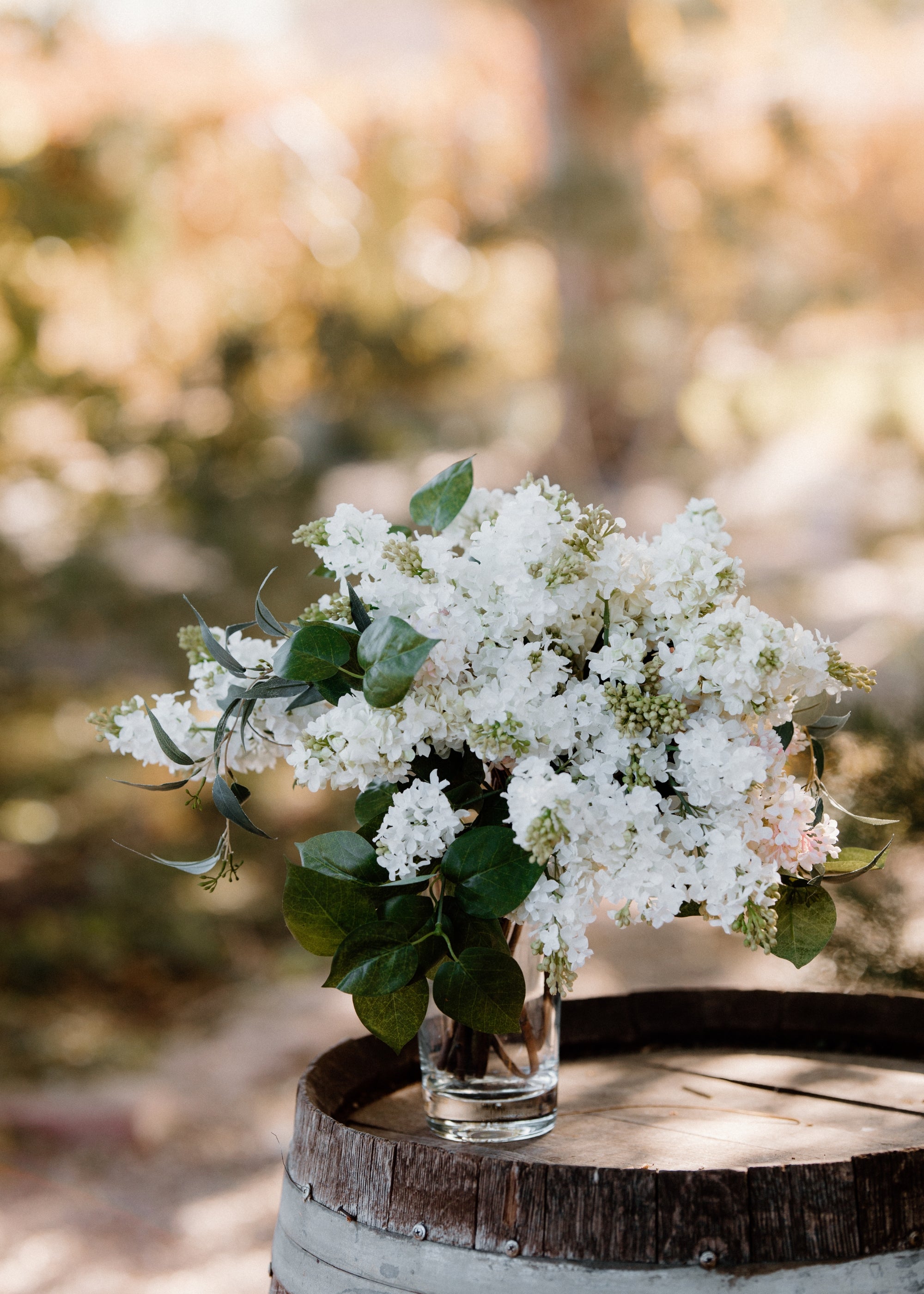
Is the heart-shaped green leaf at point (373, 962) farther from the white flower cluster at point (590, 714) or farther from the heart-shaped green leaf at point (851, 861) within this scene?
the heart-shaped green leaf at point (851, 861)

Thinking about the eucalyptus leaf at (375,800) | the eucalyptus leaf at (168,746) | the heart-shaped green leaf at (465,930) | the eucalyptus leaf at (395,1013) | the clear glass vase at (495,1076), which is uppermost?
the eucalyptus leaf at (168,746)

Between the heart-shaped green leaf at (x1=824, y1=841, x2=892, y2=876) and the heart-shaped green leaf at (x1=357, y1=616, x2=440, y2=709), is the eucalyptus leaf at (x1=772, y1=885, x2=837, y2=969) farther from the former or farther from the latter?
the heart-shaped green leaf at (x1=357, y1=616, x2=440, y2=709)

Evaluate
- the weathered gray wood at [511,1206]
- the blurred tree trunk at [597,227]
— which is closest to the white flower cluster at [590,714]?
the weathered gray wood at [511,1206]

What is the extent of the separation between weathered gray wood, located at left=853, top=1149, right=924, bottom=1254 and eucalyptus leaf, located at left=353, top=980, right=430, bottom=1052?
0.27 metres

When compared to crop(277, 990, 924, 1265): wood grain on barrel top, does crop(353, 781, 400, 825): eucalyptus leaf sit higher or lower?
higher

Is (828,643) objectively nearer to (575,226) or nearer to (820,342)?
(575,226)

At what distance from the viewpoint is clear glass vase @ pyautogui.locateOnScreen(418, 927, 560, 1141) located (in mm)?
805

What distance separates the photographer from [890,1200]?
0.65 metres

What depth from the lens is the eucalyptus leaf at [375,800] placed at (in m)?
0.73

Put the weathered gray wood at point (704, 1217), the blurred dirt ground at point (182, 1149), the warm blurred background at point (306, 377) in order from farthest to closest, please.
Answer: the warm blurred background at point (306, 377)
the blurred dirt ground at point (182, 1149)
the weathered gray wood at point (704, 1217)

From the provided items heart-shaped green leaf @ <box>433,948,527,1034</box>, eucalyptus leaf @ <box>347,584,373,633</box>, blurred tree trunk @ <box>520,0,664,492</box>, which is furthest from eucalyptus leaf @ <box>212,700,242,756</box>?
blurred tree trunk @ <box>520,0,664,492</box>

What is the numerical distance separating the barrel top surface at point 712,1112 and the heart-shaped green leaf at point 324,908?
0.13 meters

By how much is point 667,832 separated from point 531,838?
0.10 m

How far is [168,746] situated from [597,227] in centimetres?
290
